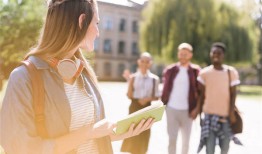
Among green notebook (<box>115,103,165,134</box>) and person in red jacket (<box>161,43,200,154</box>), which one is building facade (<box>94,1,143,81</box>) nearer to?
person in red jacket (<box>161,43,200,154</box>)

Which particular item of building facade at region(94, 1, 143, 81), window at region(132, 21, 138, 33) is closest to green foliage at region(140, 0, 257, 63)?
building facade at region(94, 1, 143, 81)

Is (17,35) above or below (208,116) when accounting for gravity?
above

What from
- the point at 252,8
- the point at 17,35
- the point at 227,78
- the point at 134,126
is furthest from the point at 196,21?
the point at 134,126

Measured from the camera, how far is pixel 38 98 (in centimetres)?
149

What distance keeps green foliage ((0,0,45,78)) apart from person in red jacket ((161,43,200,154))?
3016 mm

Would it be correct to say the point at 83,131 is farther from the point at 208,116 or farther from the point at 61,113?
the point at 208,116

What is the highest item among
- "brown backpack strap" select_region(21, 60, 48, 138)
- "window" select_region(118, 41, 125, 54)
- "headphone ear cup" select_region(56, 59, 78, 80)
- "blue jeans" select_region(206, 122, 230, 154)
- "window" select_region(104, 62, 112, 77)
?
"headphone ear cup" select_region(56, 59, 78, 80)

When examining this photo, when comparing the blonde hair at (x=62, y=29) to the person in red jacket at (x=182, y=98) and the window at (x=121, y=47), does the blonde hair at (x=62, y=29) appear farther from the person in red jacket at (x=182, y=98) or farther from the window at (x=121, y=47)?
the window at (x=121, y=47)

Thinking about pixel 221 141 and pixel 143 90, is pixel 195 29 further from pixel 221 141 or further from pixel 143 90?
pixel 221 141

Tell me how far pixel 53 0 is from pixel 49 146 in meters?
0.51

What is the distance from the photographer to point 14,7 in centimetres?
838

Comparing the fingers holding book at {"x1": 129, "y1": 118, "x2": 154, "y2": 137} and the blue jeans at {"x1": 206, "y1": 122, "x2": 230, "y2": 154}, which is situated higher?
the fingers holding book at {"x1": 129, "y1": 118, "x2": 154, "y2": 137}

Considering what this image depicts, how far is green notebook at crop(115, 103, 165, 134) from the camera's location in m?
1.64

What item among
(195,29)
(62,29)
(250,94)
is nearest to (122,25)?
(250,94)
